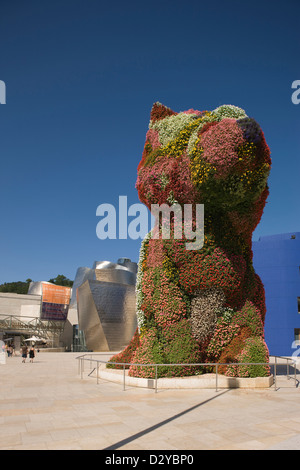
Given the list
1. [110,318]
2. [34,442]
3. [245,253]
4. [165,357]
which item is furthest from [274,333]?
[34,442]

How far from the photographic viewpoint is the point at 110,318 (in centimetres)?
3656

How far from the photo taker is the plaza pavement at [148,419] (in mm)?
5223

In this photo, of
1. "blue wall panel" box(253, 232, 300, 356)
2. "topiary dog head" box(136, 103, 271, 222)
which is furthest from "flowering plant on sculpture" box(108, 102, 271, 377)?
"blue wall panel" box(253, 232, 300, 356)

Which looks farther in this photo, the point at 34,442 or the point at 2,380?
the point at 2,380

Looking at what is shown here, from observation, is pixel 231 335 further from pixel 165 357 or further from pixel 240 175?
pixel 240 175

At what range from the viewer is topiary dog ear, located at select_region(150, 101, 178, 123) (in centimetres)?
1250

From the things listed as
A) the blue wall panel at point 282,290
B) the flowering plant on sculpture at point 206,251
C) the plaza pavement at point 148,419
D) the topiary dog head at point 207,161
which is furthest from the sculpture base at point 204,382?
the blue wall panel at point 282,290

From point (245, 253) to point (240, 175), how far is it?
10.4 ft

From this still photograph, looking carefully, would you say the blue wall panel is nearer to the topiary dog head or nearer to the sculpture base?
the topiary dog head

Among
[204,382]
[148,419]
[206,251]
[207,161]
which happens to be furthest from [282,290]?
[148,419]

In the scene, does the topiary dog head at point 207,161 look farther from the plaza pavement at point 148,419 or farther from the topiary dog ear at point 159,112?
the plaza pavement at point 148,419

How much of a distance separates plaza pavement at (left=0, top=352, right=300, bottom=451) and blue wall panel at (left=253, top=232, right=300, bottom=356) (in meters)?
18.7

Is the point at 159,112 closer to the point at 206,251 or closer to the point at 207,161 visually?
the point at 207,161

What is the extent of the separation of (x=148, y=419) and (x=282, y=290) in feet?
78.6
